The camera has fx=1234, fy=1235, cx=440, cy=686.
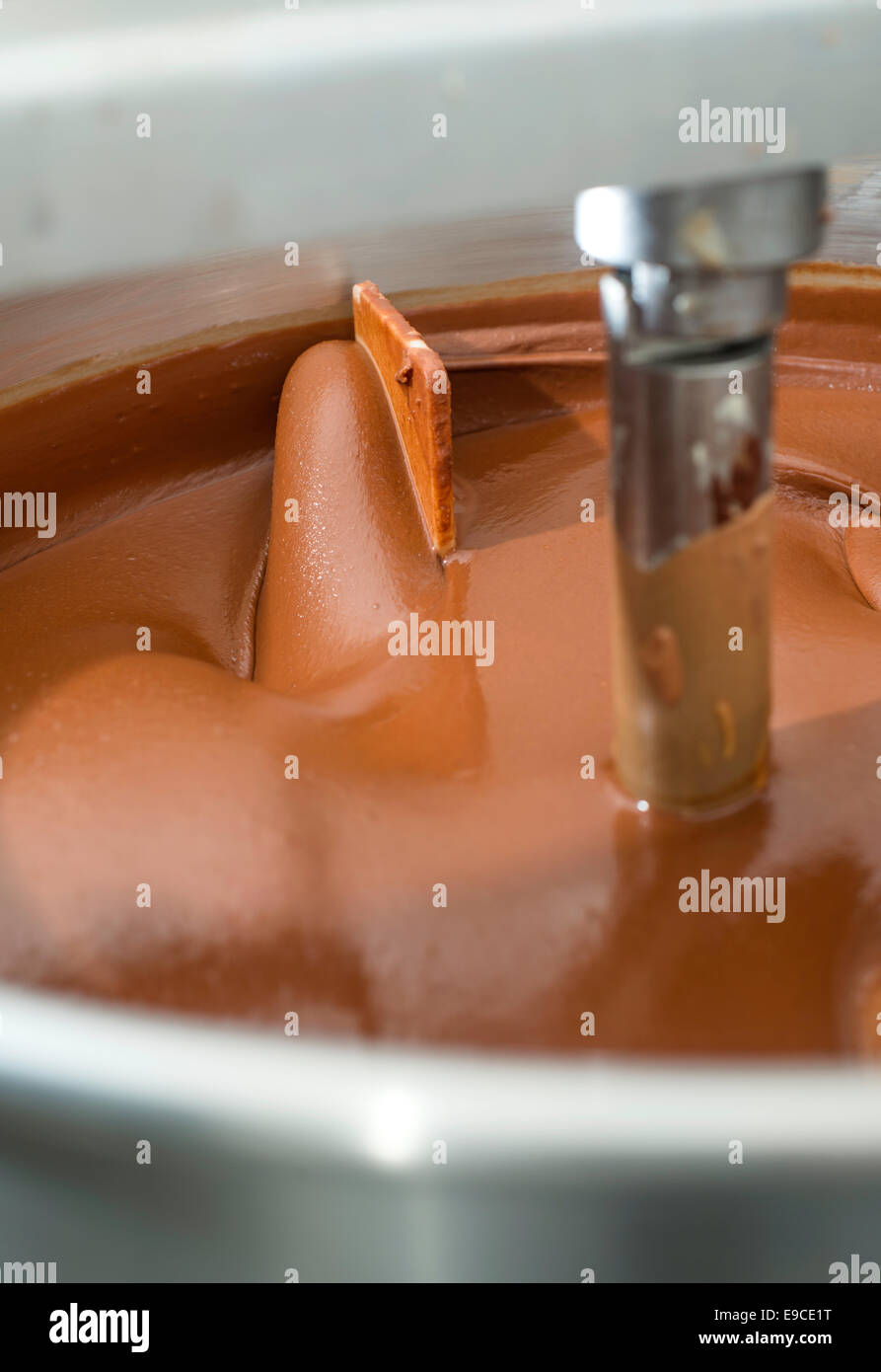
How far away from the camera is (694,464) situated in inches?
22.3

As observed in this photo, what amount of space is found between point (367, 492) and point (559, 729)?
0.36 metres

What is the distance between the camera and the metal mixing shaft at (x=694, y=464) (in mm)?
473

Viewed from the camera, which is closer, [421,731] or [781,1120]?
[781,1120]

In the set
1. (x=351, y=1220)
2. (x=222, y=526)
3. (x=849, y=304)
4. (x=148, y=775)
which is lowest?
(x=351, y=1220)

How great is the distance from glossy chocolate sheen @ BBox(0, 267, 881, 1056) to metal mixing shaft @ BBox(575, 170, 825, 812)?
7 cm

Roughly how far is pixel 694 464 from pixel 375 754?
0.33m

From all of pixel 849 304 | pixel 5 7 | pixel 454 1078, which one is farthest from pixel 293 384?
pixel 454 1078

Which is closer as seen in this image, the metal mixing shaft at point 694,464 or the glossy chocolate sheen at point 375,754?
the metal mixing shaft at point 694,464

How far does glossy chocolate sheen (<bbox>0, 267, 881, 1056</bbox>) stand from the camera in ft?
2.20

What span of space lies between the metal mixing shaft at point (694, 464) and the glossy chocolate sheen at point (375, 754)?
0.07 metres

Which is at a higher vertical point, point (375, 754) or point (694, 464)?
point (694, 464)

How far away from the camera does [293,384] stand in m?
1.23

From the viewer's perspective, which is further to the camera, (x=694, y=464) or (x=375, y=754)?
(x=375, y=754)

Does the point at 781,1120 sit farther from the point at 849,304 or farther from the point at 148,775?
the point at 849,304
